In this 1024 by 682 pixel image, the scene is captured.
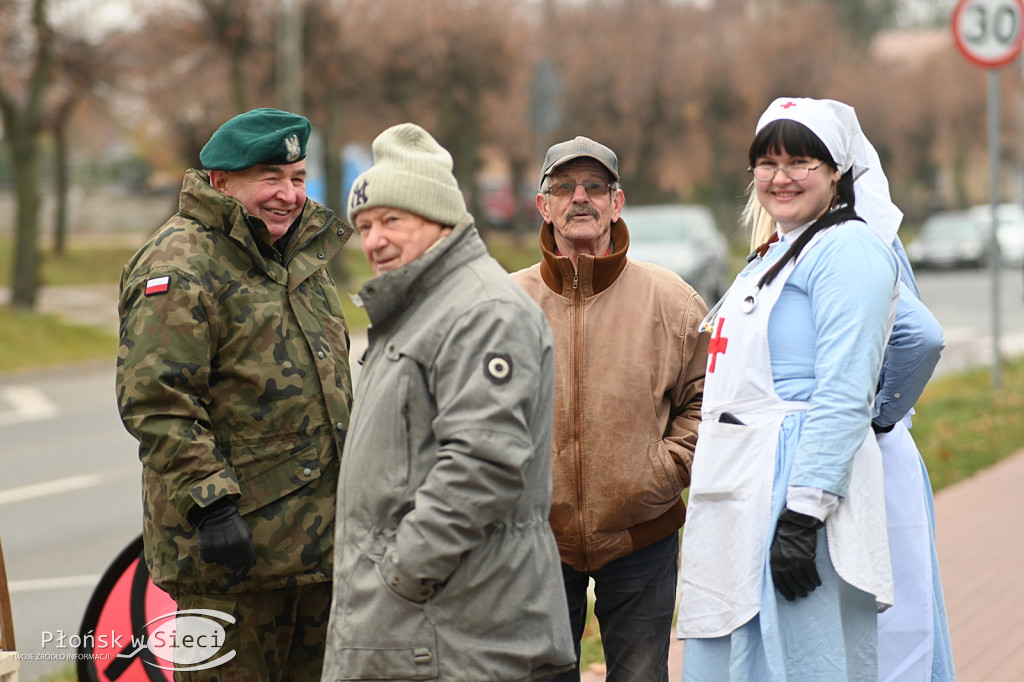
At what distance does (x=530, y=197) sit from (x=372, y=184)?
38.9m

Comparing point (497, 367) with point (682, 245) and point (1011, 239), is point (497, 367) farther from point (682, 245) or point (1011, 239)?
point (1011, 239)

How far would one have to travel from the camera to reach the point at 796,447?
3.03m

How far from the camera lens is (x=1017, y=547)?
6.61m

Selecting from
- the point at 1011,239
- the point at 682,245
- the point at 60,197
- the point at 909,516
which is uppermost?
the point at 909,516

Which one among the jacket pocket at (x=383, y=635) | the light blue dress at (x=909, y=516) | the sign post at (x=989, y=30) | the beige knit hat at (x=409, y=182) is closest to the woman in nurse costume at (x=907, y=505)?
the light blue dress at (x=909, y=516)

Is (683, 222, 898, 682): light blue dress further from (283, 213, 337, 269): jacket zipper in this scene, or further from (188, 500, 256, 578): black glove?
(283, 213, 337, 269): jacket zipper

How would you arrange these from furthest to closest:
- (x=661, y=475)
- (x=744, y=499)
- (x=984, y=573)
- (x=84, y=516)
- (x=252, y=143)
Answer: (x=84, y=516), (x=984, y=573), (x=661, y=475), (x=252, y=143), (x=744, y=499)

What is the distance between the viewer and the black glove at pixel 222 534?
316 centimetres

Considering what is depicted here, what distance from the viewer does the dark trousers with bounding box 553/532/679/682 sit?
3.58 m

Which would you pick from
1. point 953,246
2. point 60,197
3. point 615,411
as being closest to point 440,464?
point 615,411

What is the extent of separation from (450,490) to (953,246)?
32.3 meters

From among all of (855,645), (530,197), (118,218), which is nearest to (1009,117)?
(530,197)

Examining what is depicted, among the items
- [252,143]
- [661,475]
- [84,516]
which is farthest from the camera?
[84,516]

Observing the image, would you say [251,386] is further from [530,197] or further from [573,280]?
[530,197]
